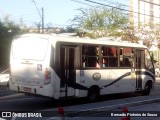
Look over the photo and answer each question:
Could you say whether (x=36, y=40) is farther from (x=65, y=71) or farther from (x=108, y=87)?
(x=108, y=87)

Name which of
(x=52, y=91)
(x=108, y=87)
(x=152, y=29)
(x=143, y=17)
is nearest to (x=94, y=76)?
(x=108, y=87)

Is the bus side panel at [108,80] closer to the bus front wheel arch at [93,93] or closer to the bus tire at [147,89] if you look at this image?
the bus front wheel arch at [93,93]

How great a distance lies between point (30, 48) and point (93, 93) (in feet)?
12.2

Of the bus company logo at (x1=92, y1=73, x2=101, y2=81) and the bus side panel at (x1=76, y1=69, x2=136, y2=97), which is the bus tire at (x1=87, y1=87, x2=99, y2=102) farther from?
the bus company logo at (x1=92, y1=73, x2=101, y2=81)

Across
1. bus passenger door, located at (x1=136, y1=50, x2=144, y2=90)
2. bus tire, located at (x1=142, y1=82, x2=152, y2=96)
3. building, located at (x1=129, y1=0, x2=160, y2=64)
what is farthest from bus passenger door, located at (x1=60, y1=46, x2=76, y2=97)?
building, located at (x1=129, y1=0, x2=160, y2=64)

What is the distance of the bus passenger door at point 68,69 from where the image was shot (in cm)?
1596

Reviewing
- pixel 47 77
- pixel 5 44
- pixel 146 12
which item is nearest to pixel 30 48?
pixel 47 77

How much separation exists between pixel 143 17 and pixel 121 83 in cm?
4274

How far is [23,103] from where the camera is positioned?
17016mm

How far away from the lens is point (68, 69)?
16.2 m

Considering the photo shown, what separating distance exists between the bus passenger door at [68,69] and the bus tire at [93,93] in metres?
1.38

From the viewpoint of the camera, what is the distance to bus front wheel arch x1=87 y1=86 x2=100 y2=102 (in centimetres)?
1766

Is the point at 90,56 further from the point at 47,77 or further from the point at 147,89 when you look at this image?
the point at 147,89

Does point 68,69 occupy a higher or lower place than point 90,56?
lower
